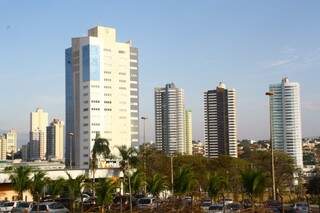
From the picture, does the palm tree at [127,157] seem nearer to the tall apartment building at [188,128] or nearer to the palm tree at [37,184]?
the palm tree at [37,184]

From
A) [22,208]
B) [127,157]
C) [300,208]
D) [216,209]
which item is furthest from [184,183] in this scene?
[127,157]

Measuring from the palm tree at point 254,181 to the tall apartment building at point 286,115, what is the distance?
9118 cm

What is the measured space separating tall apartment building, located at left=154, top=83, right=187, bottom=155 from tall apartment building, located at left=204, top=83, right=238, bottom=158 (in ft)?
57.9

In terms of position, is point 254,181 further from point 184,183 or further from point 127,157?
point 127,157

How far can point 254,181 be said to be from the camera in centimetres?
3164

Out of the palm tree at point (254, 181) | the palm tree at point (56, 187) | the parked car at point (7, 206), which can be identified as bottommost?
the parked car at point (7, 206)

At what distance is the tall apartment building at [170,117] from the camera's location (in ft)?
515

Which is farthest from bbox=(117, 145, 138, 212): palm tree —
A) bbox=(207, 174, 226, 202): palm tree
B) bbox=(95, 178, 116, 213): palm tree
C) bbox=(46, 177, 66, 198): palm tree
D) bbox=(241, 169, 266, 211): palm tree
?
bbox=(241, 169, 266, 211): palm tree

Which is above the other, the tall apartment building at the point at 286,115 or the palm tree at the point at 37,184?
the tall apartment building at the point at 286,115

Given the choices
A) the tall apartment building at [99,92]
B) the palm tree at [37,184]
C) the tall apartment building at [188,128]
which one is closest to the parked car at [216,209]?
Answer: the palm tree at [37,184]

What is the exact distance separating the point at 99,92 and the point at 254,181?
109138 millimetres

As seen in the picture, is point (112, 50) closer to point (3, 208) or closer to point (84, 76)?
point (84, 76)

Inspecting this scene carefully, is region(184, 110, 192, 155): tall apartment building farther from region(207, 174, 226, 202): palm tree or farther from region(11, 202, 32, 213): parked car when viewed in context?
region(207, 174, 226, 202): palm tree

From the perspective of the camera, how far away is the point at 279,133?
14288 cm
